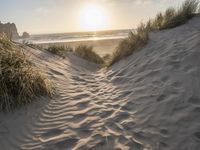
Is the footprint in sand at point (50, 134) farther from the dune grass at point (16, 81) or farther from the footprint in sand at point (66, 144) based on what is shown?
the dune grass at point (16, 81)

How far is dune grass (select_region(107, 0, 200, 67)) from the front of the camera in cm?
842

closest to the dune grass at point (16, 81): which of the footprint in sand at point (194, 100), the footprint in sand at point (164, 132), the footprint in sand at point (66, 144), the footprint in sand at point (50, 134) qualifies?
the footprint in sand at point (50, 134)

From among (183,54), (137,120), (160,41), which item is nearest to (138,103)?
(137,120)

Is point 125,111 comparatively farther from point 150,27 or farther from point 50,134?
point 150,27

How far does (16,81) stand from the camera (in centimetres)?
477

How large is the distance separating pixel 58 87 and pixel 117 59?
3195mm

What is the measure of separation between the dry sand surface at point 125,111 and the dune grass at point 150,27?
140 centimetres

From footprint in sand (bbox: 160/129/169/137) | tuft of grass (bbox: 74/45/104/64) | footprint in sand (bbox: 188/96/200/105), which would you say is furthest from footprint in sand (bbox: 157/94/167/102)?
tuft of grass (bbox: 74/45/104/64)

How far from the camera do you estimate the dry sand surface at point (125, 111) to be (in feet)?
12.7

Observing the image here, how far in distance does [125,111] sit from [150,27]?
506 cm

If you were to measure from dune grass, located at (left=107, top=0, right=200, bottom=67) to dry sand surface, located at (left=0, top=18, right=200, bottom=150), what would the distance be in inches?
55.1

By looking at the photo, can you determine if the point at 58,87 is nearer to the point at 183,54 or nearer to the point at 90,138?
the point at 90,138

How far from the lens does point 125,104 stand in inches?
202

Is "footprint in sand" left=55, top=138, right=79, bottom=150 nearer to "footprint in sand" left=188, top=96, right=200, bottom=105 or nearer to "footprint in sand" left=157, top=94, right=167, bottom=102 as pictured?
"footprint in sand" left=157, top=94, right=167, bottom=102
